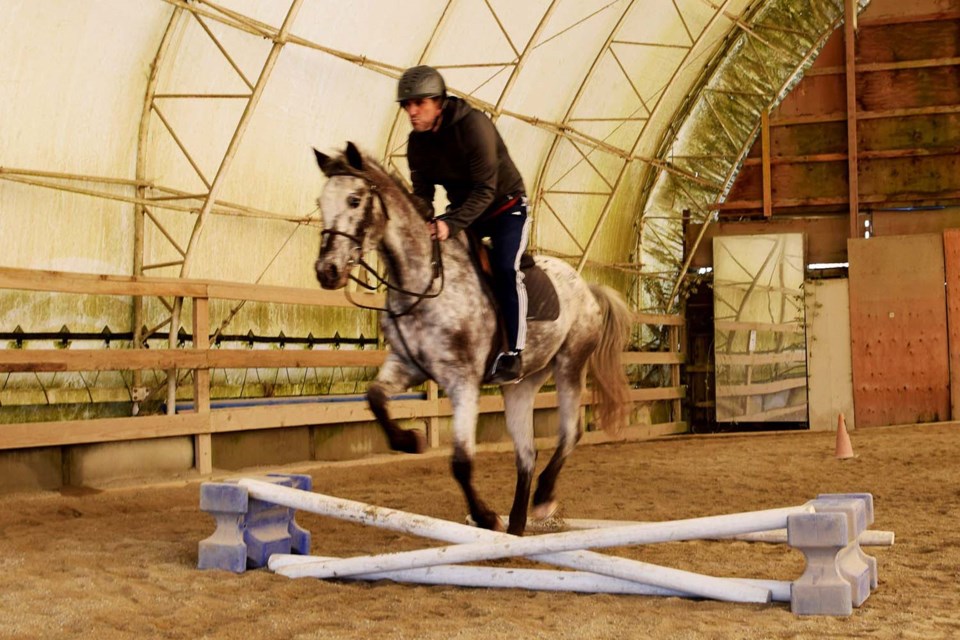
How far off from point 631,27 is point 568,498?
23.6 feet

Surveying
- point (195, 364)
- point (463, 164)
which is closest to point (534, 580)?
point (463, 164)

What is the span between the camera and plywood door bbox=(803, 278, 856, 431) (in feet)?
42.9

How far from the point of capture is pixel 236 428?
25.7 ft

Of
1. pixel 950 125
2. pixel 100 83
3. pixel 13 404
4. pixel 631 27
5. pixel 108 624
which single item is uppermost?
pixel 631 27

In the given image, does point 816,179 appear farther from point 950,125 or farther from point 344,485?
point 344,485

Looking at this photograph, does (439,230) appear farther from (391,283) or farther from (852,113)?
(852,113)

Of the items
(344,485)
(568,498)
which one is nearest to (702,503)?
(568,498)

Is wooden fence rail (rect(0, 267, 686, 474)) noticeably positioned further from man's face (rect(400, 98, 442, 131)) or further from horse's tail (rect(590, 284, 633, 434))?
man's face (rect(400, 98, 442, 131))

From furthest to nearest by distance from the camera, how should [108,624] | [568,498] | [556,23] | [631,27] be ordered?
[631,27] → [556,23] → [568,498] → [108,624]

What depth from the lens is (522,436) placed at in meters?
5.07

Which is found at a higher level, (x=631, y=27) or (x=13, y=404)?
(x=631, y=27)

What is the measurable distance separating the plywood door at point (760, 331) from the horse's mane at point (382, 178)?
9.59m

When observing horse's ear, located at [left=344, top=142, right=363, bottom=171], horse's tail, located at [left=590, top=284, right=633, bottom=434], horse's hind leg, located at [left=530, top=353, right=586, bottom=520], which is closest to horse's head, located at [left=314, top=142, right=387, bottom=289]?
horse's ear, located at [left=344, top=142, right=363, bottom=171]

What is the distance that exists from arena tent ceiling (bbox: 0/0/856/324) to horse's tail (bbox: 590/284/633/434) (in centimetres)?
357
